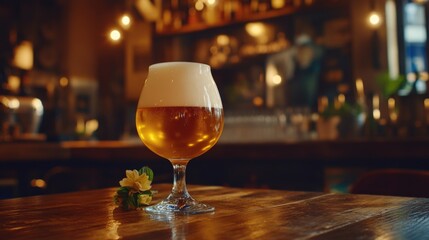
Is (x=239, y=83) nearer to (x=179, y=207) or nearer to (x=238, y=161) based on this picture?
(x=238, y=161)

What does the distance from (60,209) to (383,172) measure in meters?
0.91

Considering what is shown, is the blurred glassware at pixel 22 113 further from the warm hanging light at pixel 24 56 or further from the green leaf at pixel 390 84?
the green leaf at pixel 390 84

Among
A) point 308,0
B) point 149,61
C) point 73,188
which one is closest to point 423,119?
point 308,0

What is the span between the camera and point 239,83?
4926 mm

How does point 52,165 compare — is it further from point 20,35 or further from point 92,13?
point 92,13

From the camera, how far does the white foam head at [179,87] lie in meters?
0.86

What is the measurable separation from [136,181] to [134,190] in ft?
0.07

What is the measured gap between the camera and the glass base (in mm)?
789

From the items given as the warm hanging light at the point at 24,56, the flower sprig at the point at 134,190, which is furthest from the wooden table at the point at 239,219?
the warm hanging light at the point at 24,56

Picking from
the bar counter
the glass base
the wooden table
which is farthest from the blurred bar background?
the glass base

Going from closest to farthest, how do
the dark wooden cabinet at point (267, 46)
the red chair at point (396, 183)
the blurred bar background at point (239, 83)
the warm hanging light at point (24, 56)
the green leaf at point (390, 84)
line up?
the red chair at point (396, 183)
the blurred bar background at point (239, 83)
the green leaf at point (390, 84)
the dark wooden cabinet at point (267, 46)
the warm hanging light at point (24, 56)

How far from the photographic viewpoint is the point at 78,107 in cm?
602

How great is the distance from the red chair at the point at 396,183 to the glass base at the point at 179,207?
693mm

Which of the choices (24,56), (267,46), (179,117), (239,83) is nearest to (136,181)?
(179,117)
